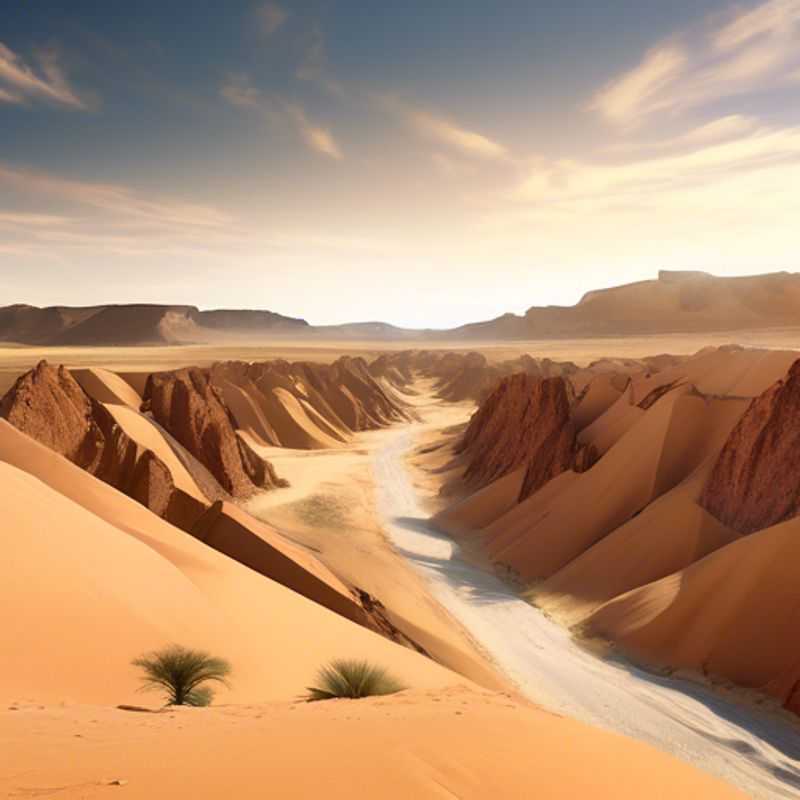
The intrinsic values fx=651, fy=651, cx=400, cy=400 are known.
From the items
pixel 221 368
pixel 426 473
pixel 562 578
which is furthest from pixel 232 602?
pixel 221 368

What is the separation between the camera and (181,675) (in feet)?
25.3

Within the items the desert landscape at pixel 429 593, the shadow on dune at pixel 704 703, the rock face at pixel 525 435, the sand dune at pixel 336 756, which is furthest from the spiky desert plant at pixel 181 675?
the rock face at pixel 525 435

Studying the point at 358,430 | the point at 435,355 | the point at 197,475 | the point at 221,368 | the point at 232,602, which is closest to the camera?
the point at 232,602

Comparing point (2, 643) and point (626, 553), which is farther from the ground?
point (2, 643)

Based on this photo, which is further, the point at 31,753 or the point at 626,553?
the point at 626,553

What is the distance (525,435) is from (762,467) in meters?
16.2

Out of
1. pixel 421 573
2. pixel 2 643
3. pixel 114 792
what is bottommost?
pixel 421 573

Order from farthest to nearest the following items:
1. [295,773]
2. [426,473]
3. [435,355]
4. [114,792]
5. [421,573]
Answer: [435,355] → [426,473] → [421,573] → [295,773] → [114,792]

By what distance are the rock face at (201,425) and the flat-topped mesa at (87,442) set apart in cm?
1135

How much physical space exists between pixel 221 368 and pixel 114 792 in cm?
6046

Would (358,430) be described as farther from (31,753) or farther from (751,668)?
(31,753)

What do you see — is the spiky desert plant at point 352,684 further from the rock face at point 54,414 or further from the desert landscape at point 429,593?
the rock face at point 54,414

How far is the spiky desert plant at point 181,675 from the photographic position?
300 inches

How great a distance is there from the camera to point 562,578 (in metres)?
24.4
